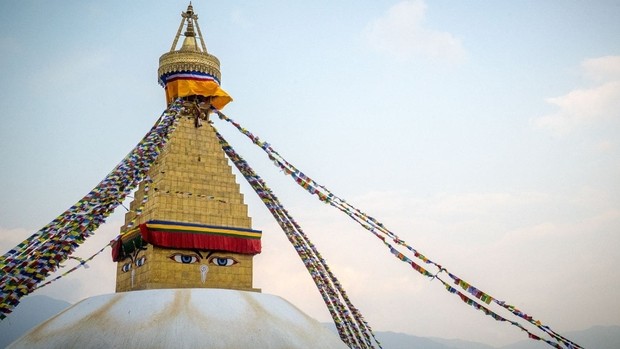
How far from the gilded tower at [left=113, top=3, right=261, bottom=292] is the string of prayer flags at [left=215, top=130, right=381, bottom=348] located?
78cm

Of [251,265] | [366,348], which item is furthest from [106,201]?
[366,348]

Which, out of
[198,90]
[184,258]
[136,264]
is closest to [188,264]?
[184,258]

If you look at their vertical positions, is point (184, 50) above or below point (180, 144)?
above

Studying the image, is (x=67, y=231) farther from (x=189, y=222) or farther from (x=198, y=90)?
(x=198, y=90)

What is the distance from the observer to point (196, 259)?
10.6 metres

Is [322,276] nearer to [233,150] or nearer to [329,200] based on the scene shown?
[329,200]

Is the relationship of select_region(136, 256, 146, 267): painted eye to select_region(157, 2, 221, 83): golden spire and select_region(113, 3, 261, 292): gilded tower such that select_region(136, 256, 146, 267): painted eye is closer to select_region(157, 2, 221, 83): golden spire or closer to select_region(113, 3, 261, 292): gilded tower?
select_region(113, 3, 261, 292): gilded tower

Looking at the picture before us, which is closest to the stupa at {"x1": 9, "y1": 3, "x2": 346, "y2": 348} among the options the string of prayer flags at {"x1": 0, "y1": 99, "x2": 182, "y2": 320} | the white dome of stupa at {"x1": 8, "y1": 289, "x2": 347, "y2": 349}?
the white dome of stupa at {"x1": 8, "y1": 289, "x2": 347, "y2": 349}

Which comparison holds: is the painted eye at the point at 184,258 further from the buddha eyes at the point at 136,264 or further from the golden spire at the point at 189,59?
the golden spire at the point at 189,59

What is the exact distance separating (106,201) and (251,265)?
119 inches

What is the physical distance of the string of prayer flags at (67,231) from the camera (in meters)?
8.08

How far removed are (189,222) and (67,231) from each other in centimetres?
233

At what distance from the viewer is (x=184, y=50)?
1272 centimetres

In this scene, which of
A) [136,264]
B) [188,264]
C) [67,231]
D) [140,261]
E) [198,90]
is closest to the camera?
[67,231]
